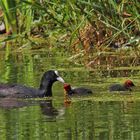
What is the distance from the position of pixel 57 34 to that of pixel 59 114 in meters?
7.36

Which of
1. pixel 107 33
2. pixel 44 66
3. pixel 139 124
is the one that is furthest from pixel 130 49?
pixel 139 124

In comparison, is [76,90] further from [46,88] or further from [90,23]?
[90,23]

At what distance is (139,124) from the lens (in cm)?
913

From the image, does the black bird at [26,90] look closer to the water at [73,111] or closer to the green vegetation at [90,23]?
the water at [73,111]

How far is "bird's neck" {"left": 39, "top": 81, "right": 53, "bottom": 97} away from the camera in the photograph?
12.2 metres

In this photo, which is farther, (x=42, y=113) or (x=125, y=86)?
(x=125, y=86)

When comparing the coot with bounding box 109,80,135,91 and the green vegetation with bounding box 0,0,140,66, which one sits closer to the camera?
the coot with bounding box 109,80,135,91

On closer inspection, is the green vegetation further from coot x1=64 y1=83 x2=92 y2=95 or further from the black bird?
coot x1=64 y1=83 x2=92 y2=95

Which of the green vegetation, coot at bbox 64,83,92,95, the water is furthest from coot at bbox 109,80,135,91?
the green vegetation

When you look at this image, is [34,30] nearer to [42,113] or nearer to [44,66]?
[44,66]

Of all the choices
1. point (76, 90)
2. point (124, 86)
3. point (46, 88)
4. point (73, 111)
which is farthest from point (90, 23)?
point (73, 111)

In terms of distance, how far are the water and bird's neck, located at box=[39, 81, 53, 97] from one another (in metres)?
0.10

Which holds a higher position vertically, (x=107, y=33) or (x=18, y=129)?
(x=107, y=33)

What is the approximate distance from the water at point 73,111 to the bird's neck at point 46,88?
104mm
